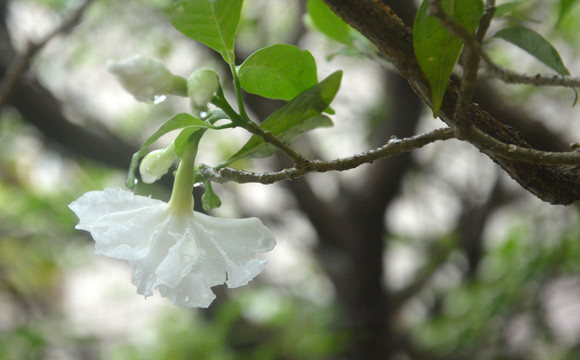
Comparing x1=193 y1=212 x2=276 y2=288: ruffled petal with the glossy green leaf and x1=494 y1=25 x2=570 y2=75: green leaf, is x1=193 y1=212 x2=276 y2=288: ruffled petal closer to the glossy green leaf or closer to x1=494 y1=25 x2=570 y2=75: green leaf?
the glossy green leaf

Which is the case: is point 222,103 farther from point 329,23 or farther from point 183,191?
point 329,23

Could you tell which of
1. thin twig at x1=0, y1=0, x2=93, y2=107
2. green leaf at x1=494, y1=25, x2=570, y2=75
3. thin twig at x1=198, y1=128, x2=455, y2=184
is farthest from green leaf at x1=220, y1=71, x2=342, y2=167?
thin twig at x1=0, y1=0, x2=93, y2=107

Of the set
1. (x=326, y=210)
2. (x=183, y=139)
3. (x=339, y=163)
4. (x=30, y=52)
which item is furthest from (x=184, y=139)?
(x=326, y=210)

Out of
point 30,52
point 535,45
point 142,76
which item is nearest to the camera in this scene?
point 142,76

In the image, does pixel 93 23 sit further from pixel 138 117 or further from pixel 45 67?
pixel 138 117

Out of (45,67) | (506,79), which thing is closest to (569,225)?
(506,79)
